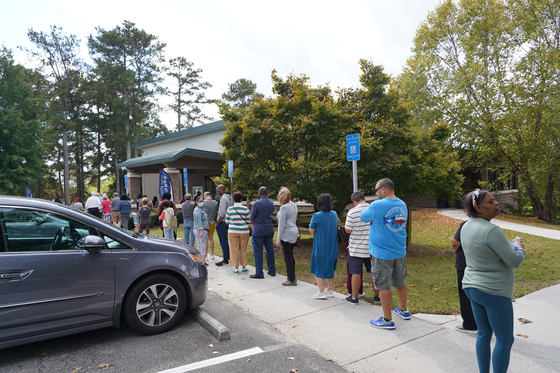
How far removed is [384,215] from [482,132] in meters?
19.6

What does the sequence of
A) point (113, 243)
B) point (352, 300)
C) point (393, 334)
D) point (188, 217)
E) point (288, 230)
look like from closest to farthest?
point (393, 334), point (113, 243), point (352, 300), point (288, 230), point (188, 217)

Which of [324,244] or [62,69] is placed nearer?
[324,244]

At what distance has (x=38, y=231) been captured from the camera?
402cm

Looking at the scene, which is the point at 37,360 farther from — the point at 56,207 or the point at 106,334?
the point at 56,207

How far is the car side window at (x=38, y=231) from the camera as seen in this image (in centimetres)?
386

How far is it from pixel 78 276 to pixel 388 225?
363cm

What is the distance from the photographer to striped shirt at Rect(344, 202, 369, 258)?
5.27m

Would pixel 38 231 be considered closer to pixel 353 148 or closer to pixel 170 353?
pixel 170 353

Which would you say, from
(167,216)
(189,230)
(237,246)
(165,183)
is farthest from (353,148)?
(165,183)

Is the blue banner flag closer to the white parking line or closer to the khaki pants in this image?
the khaki pants

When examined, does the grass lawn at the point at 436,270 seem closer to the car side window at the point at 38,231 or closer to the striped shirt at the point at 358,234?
the striped shirt at the point at 358,234

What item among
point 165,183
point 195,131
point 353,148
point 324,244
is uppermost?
point 195,131

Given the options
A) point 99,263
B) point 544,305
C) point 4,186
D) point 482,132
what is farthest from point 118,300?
point 4,186

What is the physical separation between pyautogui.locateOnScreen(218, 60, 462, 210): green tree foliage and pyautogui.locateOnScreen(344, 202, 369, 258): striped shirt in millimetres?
3550
